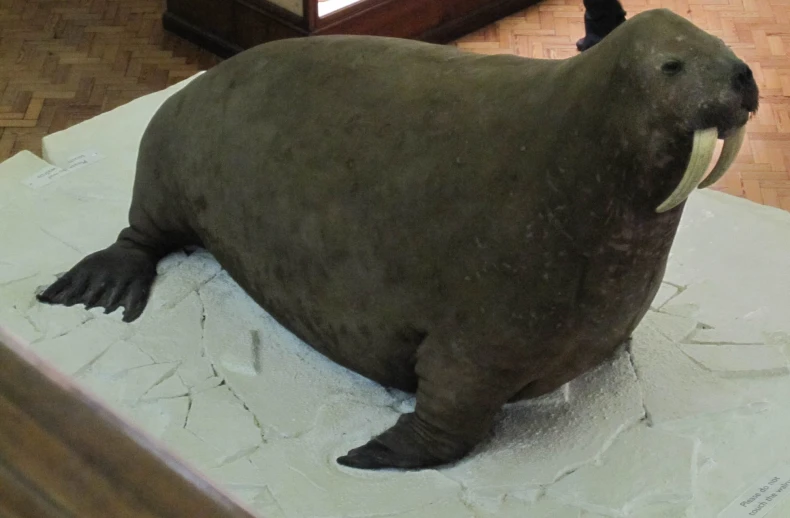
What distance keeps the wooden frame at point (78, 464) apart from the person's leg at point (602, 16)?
4.21 metres

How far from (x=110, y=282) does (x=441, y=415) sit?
3.61 ft

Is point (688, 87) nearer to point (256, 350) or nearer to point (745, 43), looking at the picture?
point (256, 350)

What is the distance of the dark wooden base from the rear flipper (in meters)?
1.95

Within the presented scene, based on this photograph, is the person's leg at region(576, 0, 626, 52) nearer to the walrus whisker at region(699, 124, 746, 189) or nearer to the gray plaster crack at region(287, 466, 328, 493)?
the walrus whisker at region(699, 124, 746, 189)

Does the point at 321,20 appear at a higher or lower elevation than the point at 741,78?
lower

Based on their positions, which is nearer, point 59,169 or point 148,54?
point 59,169

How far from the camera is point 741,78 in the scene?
5.26 feet

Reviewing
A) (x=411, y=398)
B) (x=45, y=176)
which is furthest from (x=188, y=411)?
(x=45, y=176)

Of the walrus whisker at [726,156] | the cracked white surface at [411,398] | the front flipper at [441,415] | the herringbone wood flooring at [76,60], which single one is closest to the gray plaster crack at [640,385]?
the cracked white surface at [411,398]

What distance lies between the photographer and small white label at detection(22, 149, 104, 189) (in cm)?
310

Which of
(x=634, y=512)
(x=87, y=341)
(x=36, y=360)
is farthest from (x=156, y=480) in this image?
(x=87, y=341)

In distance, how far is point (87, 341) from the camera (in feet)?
8.09

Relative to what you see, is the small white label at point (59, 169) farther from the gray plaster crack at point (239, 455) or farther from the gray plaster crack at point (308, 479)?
the gray plaster crack at point (308, 479)

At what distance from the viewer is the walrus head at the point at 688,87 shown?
159 centimetres
